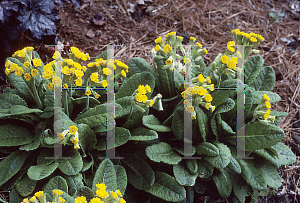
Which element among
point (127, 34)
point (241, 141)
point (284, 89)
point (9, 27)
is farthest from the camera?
point (127, 34)

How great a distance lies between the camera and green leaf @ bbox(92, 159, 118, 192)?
182 cm

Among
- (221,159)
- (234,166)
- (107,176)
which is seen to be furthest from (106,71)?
(234,166)

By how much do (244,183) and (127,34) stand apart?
221 centimetres

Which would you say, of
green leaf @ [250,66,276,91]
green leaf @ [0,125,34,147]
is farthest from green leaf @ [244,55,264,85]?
green leaf @ [0,125,34,147]

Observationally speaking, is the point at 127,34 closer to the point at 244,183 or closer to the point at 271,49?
the point at 271,49

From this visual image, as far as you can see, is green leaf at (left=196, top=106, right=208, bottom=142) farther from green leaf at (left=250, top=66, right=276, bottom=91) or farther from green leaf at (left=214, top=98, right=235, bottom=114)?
green leaf at (left=250, top=66, right=276, bottom=91)

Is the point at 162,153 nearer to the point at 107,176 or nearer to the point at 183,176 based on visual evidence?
the point at 183,176

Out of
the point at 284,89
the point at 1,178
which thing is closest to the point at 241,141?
the point at 284,89

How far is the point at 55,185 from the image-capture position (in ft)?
5.75

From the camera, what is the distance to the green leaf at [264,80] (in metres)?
2.56

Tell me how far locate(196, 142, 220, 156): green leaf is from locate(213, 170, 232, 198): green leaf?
24 centimetres

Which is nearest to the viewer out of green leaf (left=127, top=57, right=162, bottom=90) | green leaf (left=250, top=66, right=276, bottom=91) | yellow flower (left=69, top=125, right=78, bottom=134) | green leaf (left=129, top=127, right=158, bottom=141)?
yellow flower (left=69, top=125, right=78, bottom=134)

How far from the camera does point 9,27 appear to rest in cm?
262

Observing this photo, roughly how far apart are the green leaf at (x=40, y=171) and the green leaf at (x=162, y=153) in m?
0.64
